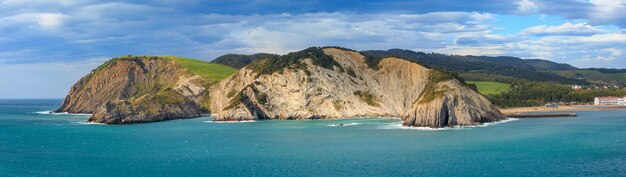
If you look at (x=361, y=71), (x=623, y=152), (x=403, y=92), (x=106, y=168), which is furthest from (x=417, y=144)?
(x=361, y=71)

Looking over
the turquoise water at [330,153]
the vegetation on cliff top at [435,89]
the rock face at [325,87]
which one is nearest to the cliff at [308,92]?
the rock face at [325,87]

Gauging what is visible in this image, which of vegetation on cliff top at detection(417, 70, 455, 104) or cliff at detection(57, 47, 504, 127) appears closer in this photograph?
vegetation on cliff top at detection(417, 70, 455, 104)

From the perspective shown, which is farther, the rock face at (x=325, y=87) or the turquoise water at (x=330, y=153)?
the rock face at (x=325, y=87)

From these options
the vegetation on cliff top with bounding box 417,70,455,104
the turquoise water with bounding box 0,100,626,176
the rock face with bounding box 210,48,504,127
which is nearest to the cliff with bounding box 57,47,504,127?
the rock face with bounding box 210,48,504,127

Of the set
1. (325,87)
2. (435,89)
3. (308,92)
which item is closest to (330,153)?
(435,89)

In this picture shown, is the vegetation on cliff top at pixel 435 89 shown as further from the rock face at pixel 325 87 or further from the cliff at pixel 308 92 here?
the rock face at pixel 325 87

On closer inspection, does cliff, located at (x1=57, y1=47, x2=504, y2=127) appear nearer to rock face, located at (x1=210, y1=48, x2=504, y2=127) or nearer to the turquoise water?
rock face, located at (x1=210, y1=48, x2=504, y2=127)
